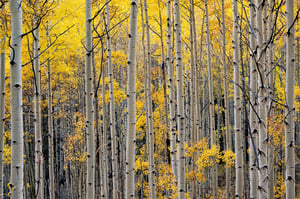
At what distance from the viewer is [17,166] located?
241cm

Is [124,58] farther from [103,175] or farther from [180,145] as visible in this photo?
[180,145]

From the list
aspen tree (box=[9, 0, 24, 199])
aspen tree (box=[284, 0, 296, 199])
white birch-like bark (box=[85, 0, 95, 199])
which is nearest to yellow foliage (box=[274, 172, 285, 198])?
aspen tree (box=[284, 0, 296, 199])

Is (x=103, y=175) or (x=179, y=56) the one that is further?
(x=103, y=175)

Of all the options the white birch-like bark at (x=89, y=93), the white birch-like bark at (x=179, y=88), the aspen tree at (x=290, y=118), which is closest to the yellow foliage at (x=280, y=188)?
the white birch-like bark at (x=179, y=88)

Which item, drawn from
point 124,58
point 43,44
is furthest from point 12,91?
point 124,58

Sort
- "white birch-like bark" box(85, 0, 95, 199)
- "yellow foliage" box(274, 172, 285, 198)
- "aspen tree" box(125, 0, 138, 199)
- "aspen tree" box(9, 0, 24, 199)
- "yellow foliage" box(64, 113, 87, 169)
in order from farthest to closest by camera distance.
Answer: "yellow foliage" box(64, 113, 87, 169) → "yellow foliage" box(274, 172, 285, 198) → "white birch-like bark" box(85, 0, 95, 199) → "aspen tree" box(125, 0, 138, 199) → "aspen tree" box(9, 0, 24, 199)

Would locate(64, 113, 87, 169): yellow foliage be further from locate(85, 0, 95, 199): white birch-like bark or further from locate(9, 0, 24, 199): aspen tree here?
locate(9, 0, 24, 199): aspen tree

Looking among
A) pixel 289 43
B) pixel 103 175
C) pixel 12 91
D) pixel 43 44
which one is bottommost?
pixel 103 175

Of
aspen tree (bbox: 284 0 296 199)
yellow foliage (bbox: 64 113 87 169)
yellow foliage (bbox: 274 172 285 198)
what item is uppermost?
aspen tree (bbox: 284 0 296 199)

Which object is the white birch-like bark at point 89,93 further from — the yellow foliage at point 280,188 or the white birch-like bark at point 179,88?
the yellow foliage at point 280,188

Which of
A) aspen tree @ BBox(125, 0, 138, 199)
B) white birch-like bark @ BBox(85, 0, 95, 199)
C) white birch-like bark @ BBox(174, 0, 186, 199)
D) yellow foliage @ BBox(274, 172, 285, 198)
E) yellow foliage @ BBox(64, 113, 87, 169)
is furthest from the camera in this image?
yellow foliage @ BBox(64, 113, 87, 169)

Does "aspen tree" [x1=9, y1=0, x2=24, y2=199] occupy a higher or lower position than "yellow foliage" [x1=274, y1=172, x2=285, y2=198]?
higher

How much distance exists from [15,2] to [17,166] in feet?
4.76

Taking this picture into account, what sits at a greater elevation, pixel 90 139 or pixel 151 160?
pixel 90 139
